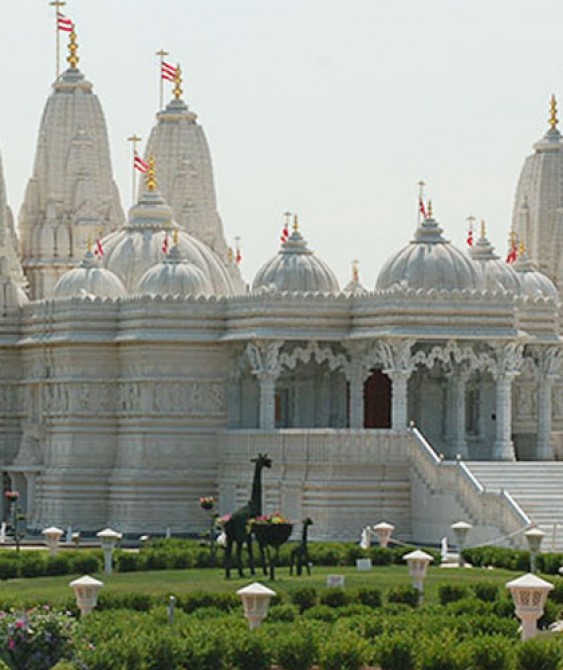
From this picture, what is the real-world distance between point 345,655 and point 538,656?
2631 millimetres

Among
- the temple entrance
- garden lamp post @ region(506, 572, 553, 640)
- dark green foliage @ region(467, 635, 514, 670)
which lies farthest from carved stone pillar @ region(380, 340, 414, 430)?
dark green foliage @ region(467, 635, 514, 670)

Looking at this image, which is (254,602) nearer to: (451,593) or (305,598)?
(305,598)

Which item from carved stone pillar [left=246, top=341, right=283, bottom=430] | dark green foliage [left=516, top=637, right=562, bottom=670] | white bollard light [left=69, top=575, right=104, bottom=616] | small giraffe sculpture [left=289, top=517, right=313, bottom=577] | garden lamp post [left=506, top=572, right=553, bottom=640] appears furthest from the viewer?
carved stone pillar [left=246, top=341, right=283, bottom=430]

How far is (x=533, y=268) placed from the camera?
7862cm

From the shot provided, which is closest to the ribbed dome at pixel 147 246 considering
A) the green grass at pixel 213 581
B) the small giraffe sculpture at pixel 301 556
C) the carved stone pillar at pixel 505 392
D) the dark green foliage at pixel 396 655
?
the carved stone pillar at pixel 505 392

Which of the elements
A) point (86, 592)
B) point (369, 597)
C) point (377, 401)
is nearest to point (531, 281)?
point (377, 401)

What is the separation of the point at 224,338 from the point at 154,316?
1963 mm

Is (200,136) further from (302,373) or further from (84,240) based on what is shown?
(302,373)

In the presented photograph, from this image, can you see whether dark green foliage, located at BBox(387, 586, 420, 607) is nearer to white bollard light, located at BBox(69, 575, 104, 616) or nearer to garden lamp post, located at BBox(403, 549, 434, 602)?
garden lamp post, located at BBox(403, 549, 434, 602)

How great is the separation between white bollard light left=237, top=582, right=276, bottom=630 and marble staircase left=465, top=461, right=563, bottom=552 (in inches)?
900

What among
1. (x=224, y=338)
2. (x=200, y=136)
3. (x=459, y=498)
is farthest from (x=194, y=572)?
(x=200, y=136)

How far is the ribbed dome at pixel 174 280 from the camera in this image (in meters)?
72.5

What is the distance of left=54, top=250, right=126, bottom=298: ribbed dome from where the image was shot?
7425 centimetres

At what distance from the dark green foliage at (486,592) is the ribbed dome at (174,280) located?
2676cm
